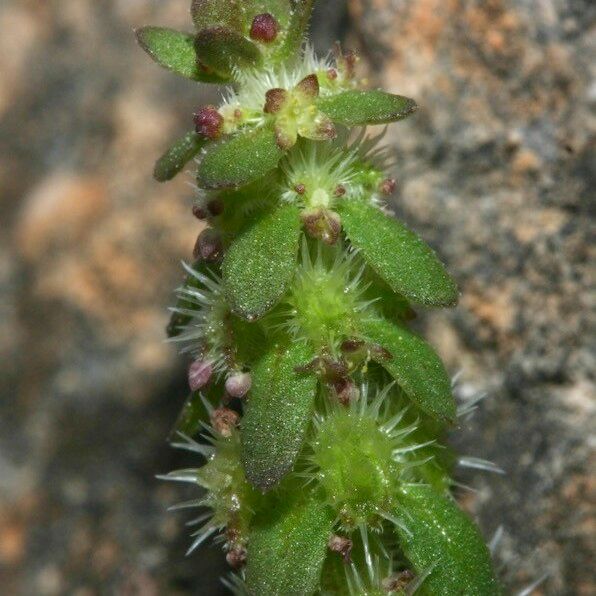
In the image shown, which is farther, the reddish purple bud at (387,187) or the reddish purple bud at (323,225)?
the reddish purple bud at (387,187)

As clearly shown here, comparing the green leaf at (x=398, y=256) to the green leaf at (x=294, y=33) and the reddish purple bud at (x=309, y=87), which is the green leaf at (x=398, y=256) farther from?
the green leaf at (x=294, y=33)

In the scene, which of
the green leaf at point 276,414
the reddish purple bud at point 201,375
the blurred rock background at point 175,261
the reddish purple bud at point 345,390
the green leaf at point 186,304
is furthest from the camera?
the blurred rock background at point 175,261

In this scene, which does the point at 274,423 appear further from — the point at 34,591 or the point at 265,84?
the point at 34,591

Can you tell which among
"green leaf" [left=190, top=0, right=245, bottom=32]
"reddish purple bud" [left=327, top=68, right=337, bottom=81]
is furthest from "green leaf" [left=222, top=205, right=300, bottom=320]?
"green leaf" [left=190, top=0, right=245, bottom=32]

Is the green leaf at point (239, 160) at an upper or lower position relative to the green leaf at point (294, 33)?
lower

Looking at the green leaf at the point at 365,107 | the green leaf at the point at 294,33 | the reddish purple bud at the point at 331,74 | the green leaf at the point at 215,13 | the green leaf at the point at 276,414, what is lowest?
the green leaf at the point at 276,414

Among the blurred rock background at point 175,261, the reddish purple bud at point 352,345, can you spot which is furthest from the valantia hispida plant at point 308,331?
the blurred rock background at point 175,261

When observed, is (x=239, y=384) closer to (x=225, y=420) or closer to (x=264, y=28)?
(x=225, y=420)

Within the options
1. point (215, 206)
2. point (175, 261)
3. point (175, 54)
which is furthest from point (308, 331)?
point (175, 261)

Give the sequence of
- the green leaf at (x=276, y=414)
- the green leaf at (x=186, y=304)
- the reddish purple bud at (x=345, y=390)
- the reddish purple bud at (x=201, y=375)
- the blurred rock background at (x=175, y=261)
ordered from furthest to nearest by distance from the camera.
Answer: the blurred rock background at (x=175, y=261)
the green leaf at (x=186, y=304)
the reddish purple bud at (x=201, y=375)
the reddish purple bud at (x=345, y=390)
the green leaf at (x=276, y=414)
